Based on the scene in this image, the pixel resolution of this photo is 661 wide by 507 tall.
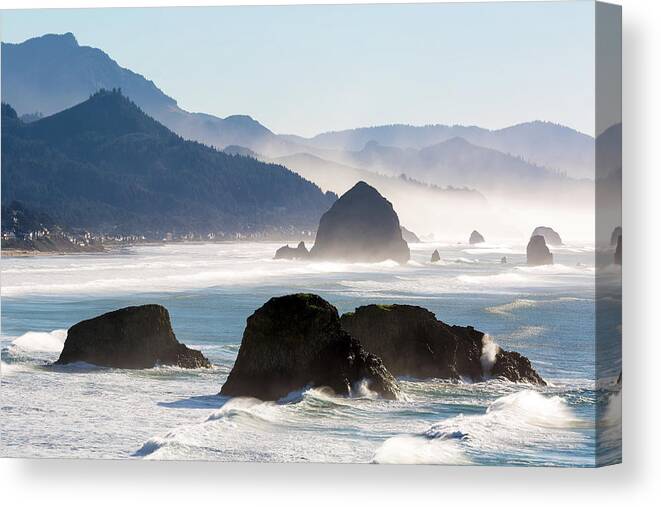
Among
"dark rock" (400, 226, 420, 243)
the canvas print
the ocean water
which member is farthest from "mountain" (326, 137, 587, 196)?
the ocean water

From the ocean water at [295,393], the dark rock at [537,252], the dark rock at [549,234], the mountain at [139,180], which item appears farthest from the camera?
the mountain at [139,180]

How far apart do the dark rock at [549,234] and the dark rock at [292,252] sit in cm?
214

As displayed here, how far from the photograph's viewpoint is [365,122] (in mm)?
11352

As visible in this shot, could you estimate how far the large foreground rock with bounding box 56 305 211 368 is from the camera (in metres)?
11.4

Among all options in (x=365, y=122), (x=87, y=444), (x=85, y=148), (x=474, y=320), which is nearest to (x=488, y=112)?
(x=365, y=122)

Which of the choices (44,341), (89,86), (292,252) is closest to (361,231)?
(292,252)

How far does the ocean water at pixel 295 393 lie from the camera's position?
1055 centimetres

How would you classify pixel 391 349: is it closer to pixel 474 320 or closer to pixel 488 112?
pixel 474 320

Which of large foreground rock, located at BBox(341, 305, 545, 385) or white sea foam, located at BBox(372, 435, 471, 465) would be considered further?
large foreground rock, located at BBox(341, 305, 545, 385)

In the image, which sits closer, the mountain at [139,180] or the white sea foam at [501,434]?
the white sea foam at [501,434]

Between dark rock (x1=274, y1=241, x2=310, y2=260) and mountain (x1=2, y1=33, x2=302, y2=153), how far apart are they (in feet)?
3.06

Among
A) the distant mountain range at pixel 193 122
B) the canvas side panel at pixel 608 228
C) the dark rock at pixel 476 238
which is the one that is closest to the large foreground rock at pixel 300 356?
the dark rock at pixel 476 238

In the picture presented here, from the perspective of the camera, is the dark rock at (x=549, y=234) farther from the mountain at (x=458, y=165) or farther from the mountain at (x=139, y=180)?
the mountain at (x=139, y=180)

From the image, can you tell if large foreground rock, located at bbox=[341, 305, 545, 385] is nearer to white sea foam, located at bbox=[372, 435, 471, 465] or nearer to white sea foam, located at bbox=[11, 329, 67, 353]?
white sea foam, located at bbox=[372, 435, 471, 465]
